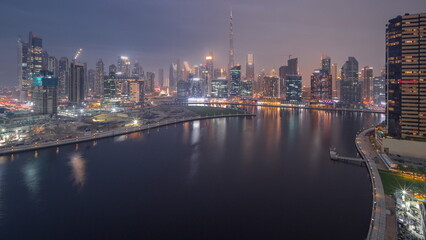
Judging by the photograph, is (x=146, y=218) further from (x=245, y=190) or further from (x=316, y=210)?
(x=316, y=210)

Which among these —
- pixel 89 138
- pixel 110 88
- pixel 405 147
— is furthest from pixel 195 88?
pixel 405 147

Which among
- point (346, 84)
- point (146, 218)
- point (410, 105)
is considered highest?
point (346, 84)

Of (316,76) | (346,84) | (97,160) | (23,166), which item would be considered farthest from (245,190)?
(346,84)

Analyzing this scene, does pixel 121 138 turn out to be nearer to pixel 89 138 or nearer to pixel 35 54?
pixel 89 138

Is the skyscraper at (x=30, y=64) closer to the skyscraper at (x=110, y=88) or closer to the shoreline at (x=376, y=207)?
the skyscraper at (x=110, y=88)

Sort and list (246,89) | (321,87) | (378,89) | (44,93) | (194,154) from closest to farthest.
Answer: (194,154)
(44,93)
(321,87)
(378,89)
(246,89)

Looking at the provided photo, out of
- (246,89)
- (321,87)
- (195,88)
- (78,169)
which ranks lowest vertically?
(78,169)

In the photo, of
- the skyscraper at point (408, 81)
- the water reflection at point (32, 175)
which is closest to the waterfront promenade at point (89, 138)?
the water reflection at point (32, 175)
